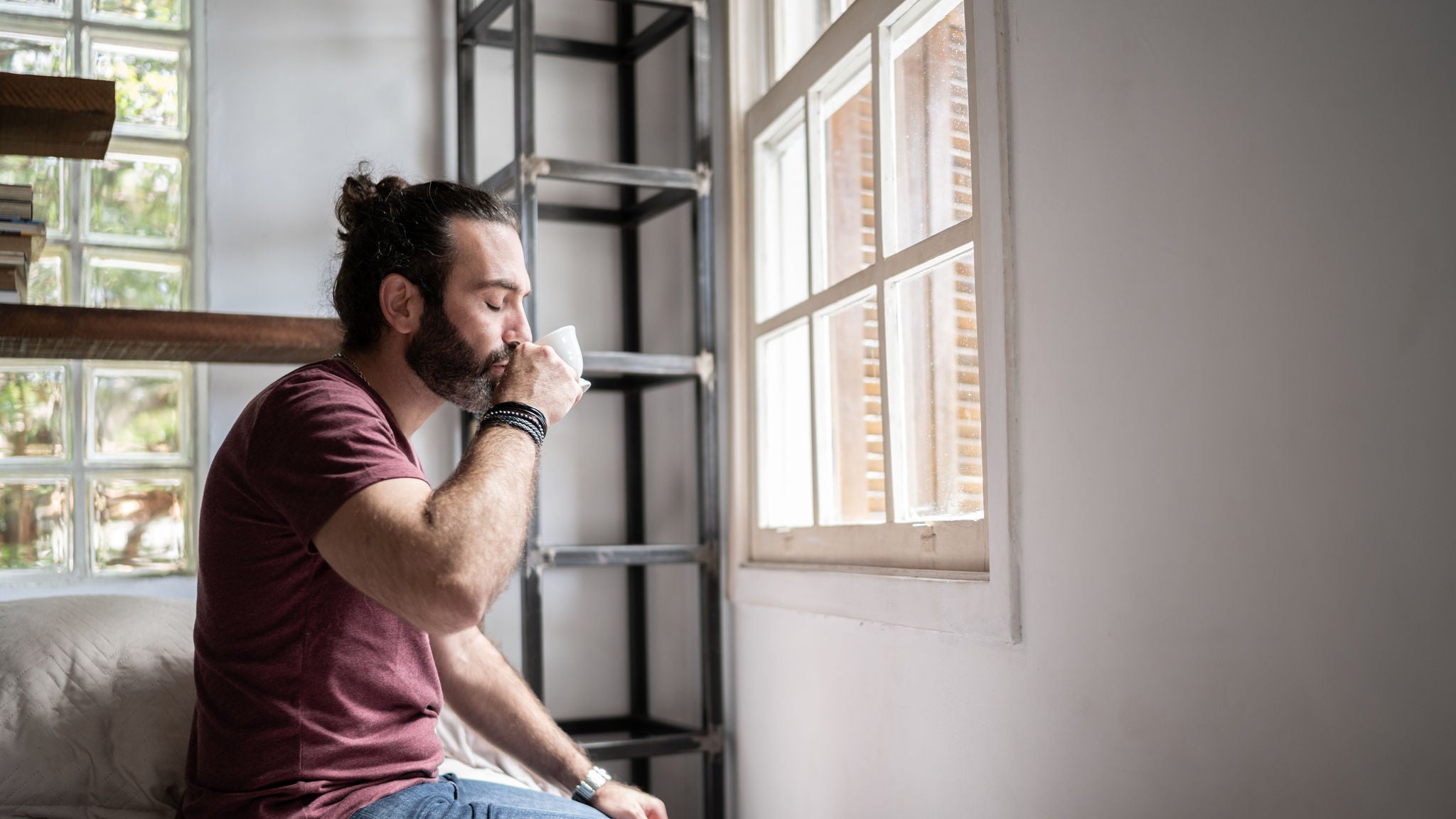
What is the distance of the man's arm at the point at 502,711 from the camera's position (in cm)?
157

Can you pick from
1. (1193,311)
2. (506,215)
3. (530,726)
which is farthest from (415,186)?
(1193,311)

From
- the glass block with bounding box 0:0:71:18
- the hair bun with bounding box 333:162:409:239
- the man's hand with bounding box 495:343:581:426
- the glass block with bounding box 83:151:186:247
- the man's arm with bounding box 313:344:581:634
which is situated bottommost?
the man's arm with bounding box 313:344:581:634

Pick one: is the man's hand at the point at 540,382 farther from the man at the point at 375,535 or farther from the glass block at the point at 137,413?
the glass block at the point at 137,413

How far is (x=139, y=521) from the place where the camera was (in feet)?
8.16

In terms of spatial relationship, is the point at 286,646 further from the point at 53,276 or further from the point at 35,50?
the point at 35,50

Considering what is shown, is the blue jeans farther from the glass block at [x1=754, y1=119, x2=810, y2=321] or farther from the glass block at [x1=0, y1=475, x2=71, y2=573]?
the glass block at [x1=0, y1=475, x2=71, y2=573]

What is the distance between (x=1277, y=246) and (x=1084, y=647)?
1.66 ft

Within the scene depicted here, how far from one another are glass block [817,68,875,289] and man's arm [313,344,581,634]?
3.59 feet

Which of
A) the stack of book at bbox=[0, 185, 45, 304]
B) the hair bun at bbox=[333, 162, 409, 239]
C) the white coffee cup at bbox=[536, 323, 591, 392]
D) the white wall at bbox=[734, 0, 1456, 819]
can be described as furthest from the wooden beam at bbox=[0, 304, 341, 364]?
the white wall at bbox=[734, 0, 1456, 819]

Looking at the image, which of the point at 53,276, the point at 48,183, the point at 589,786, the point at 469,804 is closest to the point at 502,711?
the point at 589,786

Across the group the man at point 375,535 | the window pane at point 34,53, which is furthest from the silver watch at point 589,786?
the window pane at point 34,53

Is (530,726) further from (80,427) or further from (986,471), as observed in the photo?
(80,427)

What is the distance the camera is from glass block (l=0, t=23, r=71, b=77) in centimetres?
247

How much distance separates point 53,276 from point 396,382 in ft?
4.64
